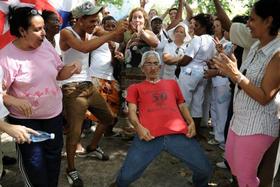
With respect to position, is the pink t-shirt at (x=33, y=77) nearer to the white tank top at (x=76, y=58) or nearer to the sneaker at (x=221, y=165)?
the white tank top at (x=76, y=58)

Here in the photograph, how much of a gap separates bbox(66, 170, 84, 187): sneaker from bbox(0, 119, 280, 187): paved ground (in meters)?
0.08

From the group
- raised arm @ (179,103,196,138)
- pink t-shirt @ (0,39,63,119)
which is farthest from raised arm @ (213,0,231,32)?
pink t-shirt @ (0,39,63,119)

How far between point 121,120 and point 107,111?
7.79ft

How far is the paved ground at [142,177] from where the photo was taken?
4.09 m

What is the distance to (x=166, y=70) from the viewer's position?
5766mm

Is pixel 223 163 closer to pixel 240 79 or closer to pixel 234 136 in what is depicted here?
pixel 234 136

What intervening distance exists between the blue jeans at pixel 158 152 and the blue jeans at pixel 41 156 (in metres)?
0.65

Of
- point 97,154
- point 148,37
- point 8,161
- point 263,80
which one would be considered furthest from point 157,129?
point 8,161

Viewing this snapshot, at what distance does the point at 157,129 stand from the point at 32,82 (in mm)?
1278

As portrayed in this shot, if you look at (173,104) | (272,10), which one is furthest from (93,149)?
(272,10)

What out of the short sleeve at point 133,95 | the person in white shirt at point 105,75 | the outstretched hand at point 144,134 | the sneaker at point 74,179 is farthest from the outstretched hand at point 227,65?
the person in white shirt at point 105,75

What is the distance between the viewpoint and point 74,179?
397cm

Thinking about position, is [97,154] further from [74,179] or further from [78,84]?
[78,84]

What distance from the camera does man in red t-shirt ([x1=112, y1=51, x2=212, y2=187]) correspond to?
11.3ft
